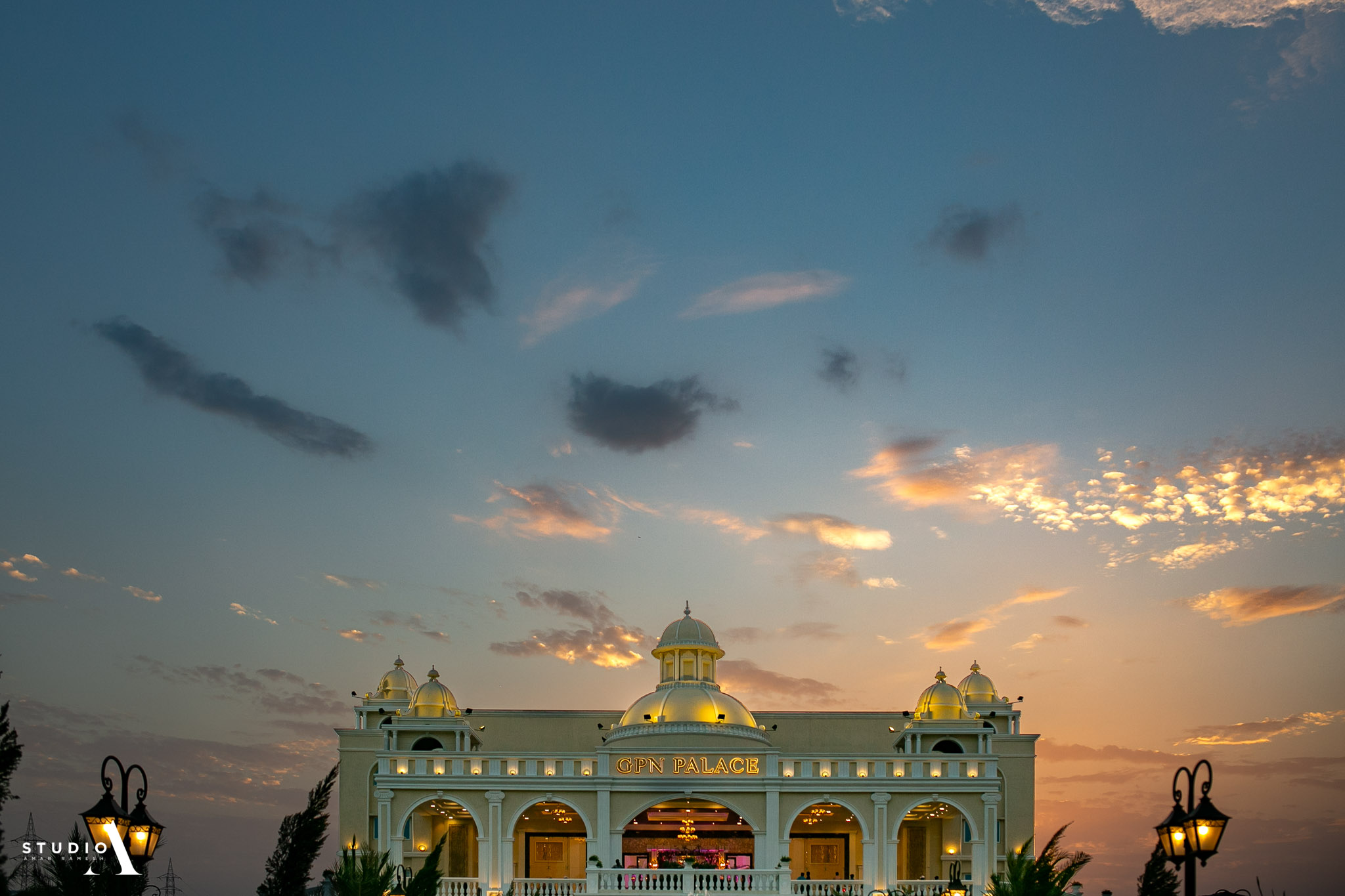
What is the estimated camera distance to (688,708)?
5359 centimetres

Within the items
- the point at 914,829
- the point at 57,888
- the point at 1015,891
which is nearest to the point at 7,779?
the point at 57,888

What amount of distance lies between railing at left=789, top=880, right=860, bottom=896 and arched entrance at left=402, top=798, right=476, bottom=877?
14531mm

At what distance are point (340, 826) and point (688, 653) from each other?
18.0m

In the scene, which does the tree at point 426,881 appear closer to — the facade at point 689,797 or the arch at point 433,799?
the facade at point 689,797

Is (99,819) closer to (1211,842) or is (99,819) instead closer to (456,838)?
(1211,842)

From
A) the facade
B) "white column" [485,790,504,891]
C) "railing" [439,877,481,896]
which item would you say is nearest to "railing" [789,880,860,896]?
the facade

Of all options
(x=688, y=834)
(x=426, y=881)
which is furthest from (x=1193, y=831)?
(x=688, y=834)

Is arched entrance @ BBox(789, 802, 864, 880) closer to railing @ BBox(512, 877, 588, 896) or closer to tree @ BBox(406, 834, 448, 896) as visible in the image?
railing @ BBox(512, 877, 588, 896)

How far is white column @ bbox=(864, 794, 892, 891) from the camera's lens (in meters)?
48.9

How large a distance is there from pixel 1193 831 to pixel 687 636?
39.4 metres

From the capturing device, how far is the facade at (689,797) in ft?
163

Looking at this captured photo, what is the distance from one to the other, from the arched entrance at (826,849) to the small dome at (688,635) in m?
9.82

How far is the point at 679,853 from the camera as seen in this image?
2195 inches

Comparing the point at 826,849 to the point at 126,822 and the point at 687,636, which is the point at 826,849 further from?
the point at 126,822
